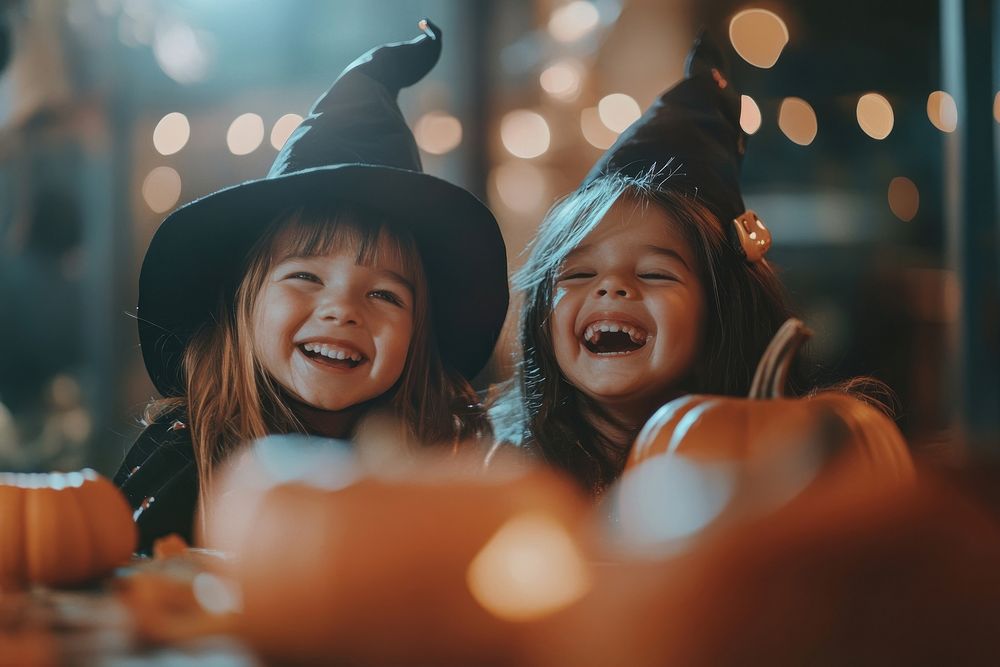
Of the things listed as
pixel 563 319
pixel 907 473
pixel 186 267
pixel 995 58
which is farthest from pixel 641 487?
pixel 995 58

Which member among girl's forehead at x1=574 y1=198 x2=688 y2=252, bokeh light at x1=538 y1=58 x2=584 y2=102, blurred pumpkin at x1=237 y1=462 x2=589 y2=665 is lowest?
blurred pumpkin at x1=237 y1=462 x2=589 y2=665

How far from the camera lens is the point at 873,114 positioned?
293 cm

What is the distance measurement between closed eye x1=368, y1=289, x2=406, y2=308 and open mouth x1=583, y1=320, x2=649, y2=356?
19 cm

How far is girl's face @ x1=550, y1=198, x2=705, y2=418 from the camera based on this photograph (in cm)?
101

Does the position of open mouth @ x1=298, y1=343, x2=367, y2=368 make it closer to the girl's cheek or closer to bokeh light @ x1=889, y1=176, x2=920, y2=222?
the girl's cheek

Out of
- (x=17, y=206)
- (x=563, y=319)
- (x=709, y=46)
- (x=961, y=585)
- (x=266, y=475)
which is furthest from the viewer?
(x=17, y=206)

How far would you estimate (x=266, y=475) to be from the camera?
562mm

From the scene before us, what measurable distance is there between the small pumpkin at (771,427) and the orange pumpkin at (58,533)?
37 centimetres

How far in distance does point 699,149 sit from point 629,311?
21 cm

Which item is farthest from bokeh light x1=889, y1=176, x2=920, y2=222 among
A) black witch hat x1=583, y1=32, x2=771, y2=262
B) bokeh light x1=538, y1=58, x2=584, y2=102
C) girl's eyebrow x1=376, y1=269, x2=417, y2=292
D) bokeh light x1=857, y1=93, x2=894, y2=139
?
girl's eyebrow x1=376, y1=269, x2=417, y2=292

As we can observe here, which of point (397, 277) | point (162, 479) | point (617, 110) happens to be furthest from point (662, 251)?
point (617, 110)

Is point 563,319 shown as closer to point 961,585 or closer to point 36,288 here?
point 961,585

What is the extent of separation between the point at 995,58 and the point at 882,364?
1220mm

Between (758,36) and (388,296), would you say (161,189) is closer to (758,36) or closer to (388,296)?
(758,36)
